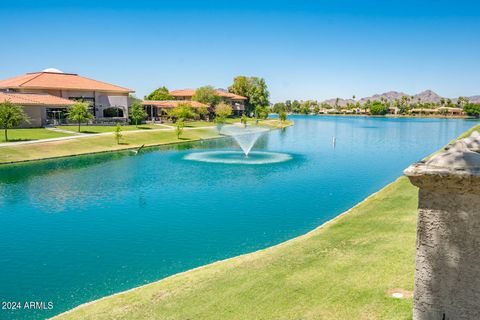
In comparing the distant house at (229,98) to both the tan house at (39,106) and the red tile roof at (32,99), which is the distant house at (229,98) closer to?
the red tile roof at (32,99)

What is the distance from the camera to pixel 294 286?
1148cm

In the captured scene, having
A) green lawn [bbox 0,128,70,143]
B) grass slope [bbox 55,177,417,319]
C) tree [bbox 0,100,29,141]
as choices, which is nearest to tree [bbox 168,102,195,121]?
green lawn [bbox 0,128,70,143]

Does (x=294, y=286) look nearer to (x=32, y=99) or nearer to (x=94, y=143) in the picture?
(x=94, y=143)

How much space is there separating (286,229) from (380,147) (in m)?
44.7

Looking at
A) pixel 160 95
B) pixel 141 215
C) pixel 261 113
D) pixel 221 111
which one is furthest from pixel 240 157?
pixel 160 95

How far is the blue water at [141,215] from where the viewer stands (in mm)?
15203

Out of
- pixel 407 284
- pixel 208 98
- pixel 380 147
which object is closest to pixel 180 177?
pixel 407 284

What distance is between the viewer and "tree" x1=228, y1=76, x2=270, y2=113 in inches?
5595

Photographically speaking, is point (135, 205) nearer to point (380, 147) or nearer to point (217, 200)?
point (217, 200)

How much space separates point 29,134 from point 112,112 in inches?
1037

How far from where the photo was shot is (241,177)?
1336 inches

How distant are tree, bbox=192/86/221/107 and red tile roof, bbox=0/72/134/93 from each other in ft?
98.8

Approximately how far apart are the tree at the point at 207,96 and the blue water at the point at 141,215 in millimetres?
72291

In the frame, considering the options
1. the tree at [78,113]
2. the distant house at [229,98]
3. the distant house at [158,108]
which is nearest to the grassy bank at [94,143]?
the tree at [78,113]
